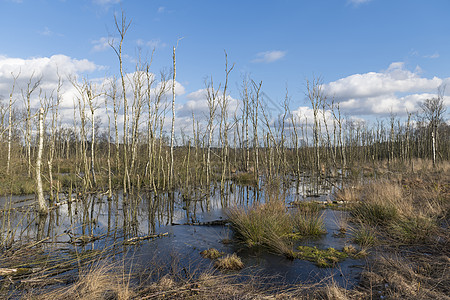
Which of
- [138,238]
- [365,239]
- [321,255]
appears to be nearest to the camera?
[321,255]

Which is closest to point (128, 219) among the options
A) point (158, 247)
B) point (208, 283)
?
point (158, 247)

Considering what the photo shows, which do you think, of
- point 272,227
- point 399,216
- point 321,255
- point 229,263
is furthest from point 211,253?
point 399,216

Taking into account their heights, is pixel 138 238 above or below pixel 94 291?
below

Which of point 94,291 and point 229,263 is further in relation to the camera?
point 229,263

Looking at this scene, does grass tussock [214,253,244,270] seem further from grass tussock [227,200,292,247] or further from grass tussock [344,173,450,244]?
grass tussock [344,173,450,244]

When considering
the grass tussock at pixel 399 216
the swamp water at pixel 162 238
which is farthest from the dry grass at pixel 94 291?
the grass tussock at pixel 399 216

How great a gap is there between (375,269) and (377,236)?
2.10 meters

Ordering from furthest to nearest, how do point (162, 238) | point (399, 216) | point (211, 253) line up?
1. point (399, 216)
2. point (162, 238)
3. point (211, 253)

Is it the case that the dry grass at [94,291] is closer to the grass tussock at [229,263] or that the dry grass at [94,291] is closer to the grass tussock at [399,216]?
the grass tussock at [229,263]

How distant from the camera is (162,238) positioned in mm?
7121

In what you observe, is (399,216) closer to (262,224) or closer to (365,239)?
(365,239)

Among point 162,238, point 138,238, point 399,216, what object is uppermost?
point 399,216

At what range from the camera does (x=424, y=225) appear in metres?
6.36

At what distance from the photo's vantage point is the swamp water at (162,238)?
5016 mm
